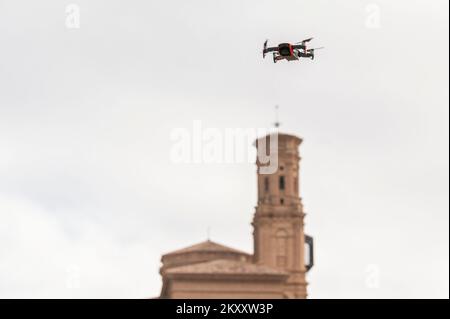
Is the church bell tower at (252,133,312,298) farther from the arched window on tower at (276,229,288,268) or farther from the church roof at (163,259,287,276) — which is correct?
the church roof at (163,259,287,276)

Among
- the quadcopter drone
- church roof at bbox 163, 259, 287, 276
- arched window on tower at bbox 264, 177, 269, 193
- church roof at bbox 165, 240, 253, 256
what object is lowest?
the quadcopter drone

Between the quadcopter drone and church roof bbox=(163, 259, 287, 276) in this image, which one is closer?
the quadcopter drone

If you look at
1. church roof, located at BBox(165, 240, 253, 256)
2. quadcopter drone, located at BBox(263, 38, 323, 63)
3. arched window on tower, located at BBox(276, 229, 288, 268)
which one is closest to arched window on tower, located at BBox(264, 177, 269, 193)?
arched window on tower, located at BBox(276, 229, 288, 268)

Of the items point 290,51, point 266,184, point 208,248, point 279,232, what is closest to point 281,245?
point 279,232
